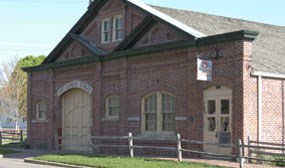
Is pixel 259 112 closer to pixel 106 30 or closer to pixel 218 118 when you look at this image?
pixel 218 118

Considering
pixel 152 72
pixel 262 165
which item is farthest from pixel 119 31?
pixel 262 165

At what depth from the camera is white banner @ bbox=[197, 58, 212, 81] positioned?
20.9 m

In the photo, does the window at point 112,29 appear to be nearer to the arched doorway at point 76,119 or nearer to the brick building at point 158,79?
the brick building at point 158,79

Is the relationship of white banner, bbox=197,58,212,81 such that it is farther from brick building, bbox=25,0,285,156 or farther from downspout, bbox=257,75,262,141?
downspout, bbox=257,75,262,141

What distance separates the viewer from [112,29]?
93.2 ft

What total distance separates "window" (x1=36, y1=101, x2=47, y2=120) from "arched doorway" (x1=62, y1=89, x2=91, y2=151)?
7.45ft

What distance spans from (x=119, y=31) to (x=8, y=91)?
3486 centimetres

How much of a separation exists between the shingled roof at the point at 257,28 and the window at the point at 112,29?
227 cm

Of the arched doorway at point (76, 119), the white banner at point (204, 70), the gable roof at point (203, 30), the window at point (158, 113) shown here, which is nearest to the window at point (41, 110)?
the arched doorway at point (76, 119)

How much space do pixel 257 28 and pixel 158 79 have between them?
24.9 feet

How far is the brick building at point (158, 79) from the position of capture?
2084 cm

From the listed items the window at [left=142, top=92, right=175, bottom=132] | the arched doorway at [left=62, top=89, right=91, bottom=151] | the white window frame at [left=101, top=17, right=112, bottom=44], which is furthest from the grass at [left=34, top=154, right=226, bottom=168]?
the white window frame at [left=101, top=17, right=112, bottom=44]

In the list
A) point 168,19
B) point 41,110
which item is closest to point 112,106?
point 168,19

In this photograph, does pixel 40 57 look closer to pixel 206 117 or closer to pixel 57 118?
pixel 57 118
